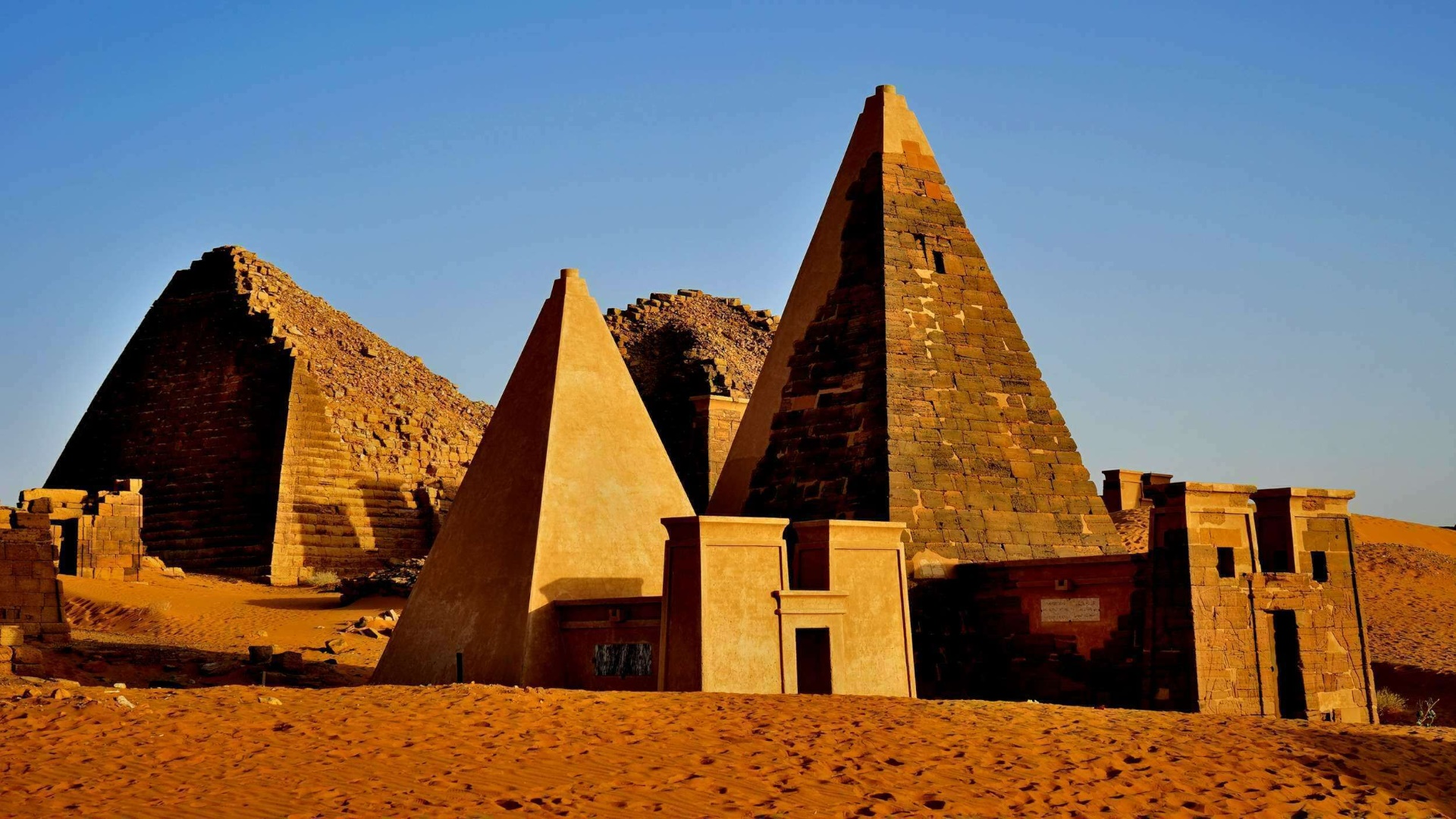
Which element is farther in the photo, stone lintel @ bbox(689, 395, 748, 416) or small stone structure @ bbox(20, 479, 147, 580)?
small stone structure @ bbox(20, 479, 147, 580)

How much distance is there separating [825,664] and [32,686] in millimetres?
5990

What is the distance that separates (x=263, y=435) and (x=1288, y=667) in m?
28.9

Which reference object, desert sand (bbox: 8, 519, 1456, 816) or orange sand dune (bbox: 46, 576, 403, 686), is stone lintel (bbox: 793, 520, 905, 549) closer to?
desert sand (bbox: 8, 519, 1456, 816)

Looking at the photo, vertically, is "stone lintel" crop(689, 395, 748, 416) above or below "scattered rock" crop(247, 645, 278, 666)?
above

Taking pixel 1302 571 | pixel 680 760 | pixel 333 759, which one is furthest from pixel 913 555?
pixel 333 759

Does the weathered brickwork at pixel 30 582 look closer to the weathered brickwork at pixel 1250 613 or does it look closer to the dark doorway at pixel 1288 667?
the weathered brickwork at pixel 1250 613

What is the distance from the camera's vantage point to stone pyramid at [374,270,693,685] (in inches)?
531

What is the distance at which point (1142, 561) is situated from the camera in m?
13.2

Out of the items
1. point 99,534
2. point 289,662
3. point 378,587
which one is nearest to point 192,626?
point 378,587

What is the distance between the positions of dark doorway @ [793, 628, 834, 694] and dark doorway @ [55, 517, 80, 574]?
20.8m

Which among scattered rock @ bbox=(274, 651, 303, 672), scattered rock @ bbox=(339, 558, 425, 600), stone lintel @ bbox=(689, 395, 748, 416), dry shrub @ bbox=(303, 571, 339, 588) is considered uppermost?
stone lintel @ bbox=(689, 395, 748, 416)

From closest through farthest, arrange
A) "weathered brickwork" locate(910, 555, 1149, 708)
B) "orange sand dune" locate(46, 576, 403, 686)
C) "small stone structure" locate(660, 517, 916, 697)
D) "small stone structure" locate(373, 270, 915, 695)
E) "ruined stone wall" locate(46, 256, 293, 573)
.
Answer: "small stone structure" locate(660, 517, 916, 697), "small stone structure" locate(373, 270, 915, 695), "weathered brickwork" locate(910, 555, 1149, 708), "orange sand dune" locate(46, 576, 403, 686), "ruined stone wall" locate(46, 256, 293, 573)

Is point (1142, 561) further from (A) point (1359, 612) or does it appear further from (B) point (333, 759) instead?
(B) point (333, 759)

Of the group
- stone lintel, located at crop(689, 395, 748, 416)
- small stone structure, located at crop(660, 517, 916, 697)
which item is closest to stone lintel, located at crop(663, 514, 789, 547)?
small stone structure, located at crop(660, 517, 916, 697)
